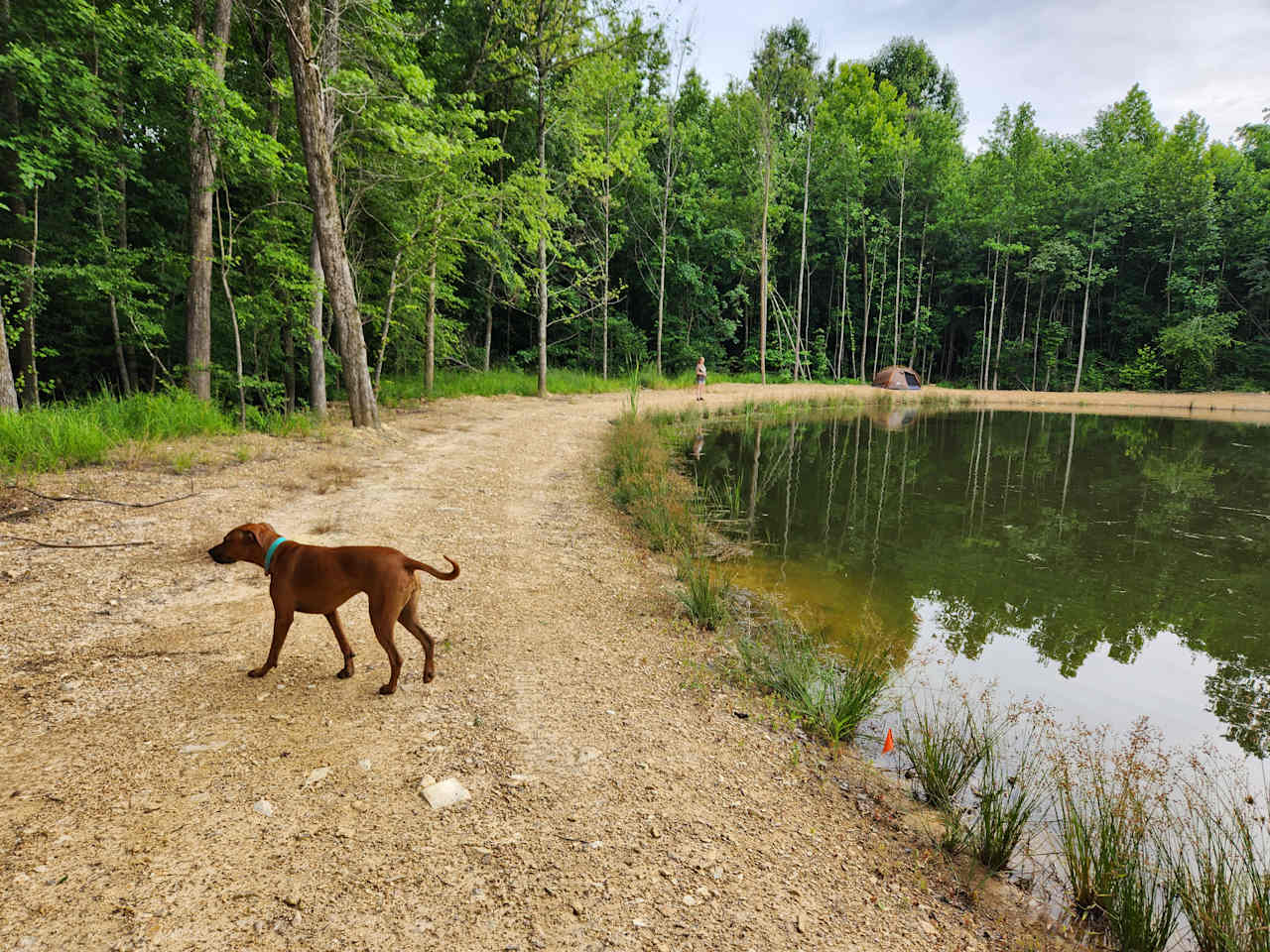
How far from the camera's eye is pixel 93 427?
655 centimetres

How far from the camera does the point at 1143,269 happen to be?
34.2m

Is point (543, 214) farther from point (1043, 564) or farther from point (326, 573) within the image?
point (326, 573)

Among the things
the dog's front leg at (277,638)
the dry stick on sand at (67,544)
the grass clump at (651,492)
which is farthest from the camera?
the grass clump at (651,492)

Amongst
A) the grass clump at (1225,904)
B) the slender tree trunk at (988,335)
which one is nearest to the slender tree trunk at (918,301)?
the slender tree trunk at (988,335)

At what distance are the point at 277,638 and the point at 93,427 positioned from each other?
5.57 meters

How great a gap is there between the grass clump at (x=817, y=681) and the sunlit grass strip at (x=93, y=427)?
6868 mm

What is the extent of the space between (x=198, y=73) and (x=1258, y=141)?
50.4 metres

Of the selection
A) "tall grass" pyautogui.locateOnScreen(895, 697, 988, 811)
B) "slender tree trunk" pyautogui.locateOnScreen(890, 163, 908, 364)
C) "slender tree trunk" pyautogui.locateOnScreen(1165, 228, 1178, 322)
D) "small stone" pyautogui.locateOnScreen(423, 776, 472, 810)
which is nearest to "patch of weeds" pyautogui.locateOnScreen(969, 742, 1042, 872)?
"tall grass" pyautogui.locateOnScreen(895, 697, 988, 811)

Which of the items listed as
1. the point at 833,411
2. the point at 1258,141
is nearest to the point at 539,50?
the point at 833,411

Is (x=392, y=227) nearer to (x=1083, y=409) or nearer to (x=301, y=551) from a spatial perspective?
(x=301, y=551)

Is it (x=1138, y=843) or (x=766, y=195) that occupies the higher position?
(x=766, y=195)

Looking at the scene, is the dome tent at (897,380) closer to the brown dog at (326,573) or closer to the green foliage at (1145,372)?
the green foliage at (1145,372)

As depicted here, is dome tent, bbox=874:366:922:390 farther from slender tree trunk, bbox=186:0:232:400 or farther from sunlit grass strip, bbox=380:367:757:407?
slender tree trunk, bbox=186:0:232:400

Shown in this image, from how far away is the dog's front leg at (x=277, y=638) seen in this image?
2.95m
